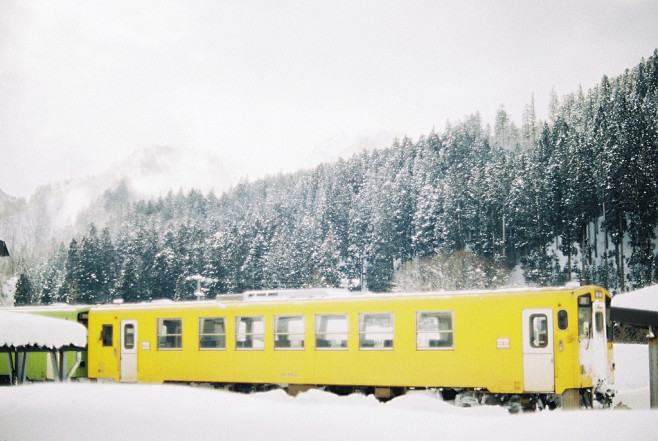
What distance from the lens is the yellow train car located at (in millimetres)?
15109

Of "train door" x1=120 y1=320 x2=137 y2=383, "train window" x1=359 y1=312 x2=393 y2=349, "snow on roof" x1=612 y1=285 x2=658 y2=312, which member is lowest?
"train door" x1=120 y1=320 x2=137 y2=383

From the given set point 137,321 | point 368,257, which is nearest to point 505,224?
point 368,257

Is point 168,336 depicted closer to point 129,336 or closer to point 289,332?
point 129,336

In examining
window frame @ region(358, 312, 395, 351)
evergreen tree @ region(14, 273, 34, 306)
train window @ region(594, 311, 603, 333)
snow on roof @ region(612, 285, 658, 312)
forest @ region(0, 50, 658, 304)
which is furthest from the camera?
evergreen tree @ region(14, 273, 34, 306)

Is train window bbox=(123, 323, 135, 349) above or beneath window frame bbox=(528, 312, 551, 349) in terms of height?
beneath

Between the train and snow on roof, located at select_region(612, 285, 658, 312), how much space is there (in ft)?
6.19

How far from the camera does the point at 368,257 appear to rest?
265ft

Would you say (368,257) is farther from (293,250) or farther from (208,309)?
(208,309)

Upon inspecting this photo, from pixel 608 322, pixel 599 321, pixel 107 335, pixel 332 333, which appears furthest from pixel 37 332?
pixel 608 322

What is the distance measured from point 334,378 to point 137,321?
687 cm

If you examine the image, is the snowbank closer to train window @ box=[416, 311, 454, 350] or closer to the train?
the train

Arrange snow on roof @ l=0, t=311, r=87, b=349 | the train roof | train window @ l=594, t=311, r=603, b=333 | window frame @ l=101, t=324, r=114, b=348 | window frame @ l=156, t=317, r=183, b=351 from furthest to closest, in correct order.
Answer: window frame @ l=101, t=324, r=114, b=348
window frame @ l=156, t=317, r=183, b=351
the train roof
train window @ l=594, t=311, r=603, b=333
snow on roof @ l=0, t=311, r=87, b=349

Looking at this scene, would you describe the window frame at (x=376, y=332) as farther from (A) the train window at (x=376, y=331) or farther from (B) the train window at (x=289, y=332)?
(B) the train window at (x=289, y=332)

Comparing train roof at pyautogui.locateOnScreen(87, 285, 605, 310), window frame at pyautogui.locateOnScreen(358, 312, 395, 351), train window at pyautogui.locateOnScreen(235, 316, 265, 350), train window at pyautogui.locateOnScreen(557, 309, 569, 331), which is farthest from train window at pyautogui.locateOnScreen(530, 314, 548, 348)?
train window at pyautogui.locateOnScreen(235, 316, 265, 350)
